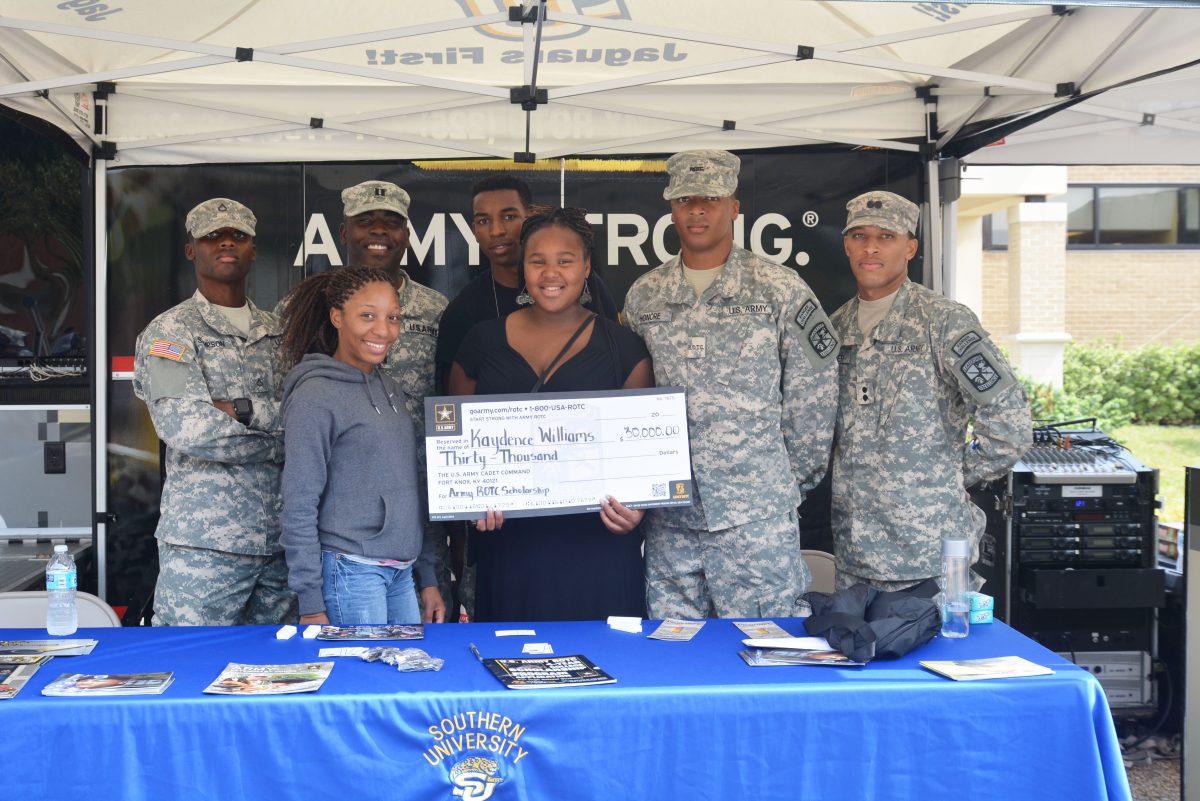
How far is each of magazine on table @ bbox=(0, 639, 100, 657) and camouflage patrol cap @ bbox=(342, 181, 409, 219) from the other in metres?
2.02

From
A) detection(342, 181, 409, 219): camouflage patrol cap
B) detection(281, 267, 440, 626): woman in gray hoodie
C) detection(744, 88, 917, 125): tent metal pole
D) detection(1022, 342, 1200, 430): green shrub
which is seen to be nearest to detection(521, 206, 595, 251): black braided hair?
detection(281, 267, 440, 626): woman in gray hoodie

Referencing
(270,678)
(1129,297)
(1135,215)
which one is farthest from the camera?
(1135,215)

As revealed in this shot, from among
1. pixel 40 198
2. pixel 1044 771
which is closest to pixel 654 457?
pixel 1044 771

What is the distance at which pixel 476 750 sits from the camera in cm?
224

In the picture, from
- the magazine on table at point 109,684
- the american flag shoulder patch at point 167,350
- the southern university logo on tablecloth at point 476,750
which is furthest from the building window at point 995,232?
the magazine on table at point 109,684

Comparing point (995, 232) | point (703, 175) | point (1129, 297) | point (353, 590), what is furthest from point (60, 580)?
point (1129, 297)

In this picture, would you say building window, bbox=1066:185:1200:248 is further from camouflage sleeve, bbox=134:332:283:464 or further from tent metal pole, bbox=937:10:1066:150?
camouflage sleeve, bbox=134:332:283:464

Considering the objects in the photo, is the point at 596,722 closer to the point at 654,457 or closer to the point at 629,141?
the point at 654,457

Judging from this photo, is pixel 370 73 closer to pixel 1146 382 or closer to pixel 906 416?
pixel 906 416

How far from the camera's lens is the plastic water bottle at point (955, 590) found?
8.98ft

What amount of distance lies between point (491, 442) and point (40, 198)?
13.9ft

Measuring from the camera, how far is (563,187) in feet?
16.1

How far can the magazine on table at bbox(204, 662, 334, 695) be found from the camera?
225cm

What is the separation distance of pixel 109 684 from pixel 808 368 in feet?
7.35
